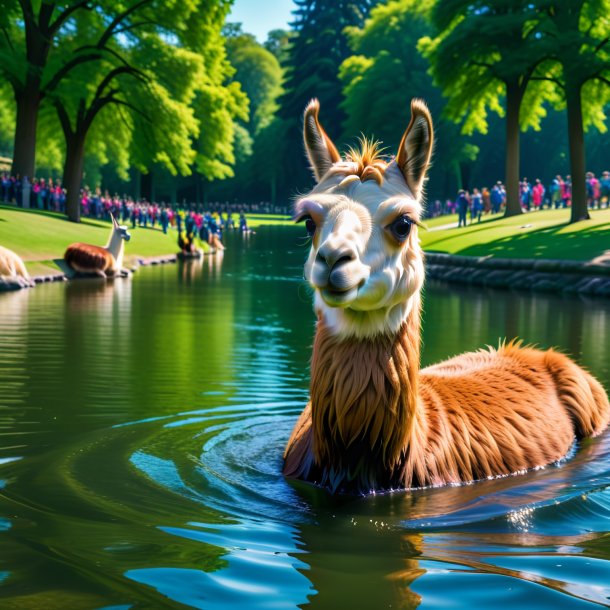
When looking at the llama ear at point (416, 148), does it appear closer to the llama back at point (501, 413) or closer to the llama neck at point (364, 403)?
the llama neck at point (364, 403)

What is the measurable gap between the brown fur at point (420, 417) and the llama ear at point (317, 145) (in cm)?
98

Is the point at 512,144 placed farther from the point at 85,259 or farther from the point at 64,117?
the point at 85,259

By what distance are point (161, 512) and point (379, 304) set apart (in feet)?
5.42

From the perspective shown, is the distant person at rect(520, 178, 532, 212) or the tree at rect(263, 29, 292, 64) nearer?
the distant person at rect(520, 178, 532, 212)

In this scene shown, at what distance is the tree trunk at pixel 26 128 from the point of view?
127 feet

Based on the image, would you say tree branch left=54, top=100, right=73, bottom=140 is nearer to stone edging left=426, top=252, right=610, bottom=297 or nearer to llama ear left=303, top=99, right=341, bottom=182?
stone edging left=426, top=252, right=610, bottom=297

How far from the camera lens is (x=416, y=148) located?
17.5ft

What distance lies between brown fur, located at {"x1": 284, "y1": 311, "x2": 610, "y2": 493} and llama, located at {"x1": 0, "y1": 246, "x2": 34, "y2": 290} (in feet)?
52.6

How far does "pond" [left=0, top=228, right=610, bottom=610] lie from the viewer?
4035mm

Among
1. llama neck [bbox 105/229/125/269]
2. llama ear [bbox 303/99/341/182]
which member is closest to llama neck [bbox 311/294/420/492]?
llama ear [bbox 303/99/341/182]

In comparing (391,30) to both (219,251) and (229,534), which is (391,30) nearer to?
(219,251)

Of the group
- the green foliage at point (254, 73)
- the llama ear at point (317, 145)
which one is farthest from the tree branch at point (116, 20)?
Answer: the green foliage at point (254, 73)

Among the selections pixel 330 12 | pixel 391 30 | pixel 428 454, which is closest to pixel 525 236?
pixel 428 454

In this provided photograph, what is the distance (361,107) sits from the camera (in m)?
70.3
